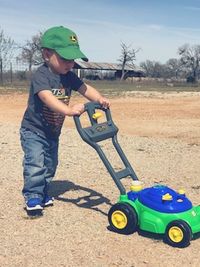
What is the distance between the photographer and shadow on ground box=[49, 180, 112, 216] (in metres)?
4.69

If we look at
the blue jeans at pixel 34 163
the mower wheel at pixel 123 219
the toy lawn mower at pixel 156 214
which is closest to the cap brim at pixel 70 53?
the toy lawn mower at pixel 156 214

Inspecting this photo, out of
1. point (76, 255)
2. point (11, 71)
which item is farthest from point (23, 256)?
point (11, 71)

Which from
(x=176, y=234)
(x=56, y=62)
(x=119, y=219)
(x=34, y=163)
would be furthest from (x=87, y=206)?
(x=56, y=62)

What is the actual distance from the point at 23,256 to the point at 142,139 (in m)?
5.47

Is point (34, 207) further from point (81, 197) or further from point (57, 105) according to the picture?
point (57, 105)

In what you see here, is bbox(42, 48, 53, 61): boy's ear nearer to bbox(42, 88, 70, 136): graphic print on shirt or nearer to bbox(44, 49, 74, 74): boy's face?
bbox(44, 49, 74, 74): boy's face

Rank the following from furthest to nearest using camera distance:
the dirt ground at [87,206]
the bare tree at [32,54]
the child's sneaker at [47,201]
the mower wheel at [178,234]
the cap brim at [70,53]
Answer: the bare tree at [32,54], the child's sneaker at [47,201], the cap brim at [70,53], the mower wheel at [178,234], the dirt ground at [87,206]

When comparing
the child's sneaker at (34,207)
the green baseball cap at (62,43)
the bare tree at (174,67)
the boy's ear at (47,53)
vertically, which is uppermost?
the green baseball cap at (62,43)

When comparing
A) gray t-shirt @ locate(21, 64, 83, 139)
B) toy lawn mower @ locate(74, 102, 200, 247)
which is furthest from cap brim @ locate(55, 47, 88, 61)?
toy lawn mower @ locate(74, 102, 200, 247)

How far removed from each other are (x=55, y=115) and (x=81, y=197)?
1046mm

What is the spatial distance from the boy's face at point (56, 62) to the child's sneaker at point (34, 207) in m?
1.13

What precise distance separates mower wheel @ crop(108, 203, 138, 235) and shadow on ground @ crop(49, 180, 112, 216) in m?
0.51

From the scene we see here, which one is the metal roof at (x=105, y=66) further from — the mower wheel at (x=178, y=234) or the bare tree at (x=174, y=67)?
the mower wheel at (x=178, y=234)

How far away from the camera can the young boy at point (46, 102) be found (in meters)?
4.13
